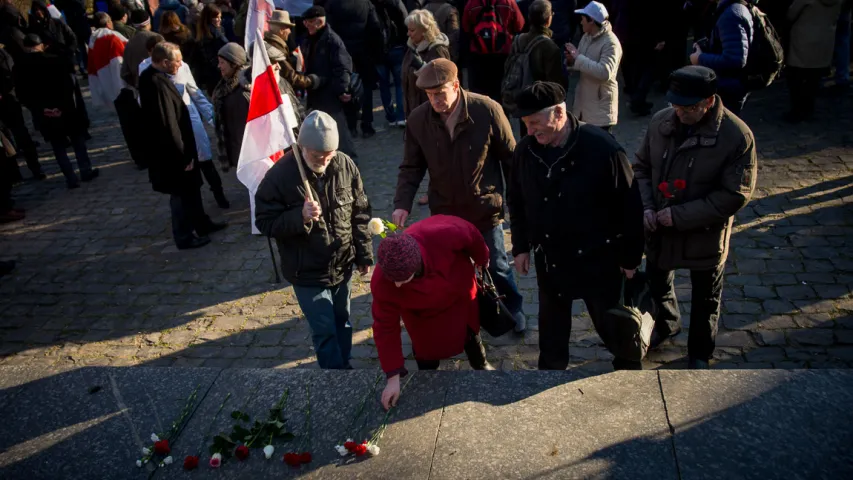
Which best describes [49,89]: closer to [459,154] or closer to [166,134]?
[166,134]

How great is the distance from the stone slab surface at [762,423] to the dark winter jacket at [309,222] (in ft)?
7.38

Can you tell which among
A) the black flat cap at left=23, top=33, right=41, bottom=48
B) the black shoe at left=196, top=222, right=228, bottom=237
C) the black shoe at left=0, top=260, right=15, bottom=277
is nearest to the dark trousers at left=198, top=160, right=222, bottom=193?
the black shoe at left=196, top=222, right=228, bottom=237

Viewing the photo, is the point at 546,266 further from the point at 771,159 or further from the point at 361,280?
the point at 771,159

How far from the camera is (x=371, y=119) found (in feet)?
34.6

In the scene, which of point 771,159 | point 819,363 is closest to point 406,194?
point 819,363

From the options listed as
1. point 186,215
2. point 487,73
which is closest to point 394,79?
point 487,73

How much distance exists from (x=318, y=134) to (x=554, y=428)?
7.50ft

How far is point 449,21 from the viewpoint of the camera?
32.1 ft

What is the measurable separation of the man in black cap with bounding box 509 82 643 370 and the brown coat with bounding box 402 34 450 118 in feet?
11.8

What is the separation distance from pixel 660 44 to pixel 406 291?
7770mm

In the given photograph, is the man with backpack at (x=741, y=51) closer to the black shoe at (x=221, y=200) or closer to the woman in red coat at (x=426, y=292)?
the woman in red coat at (x=426, y=292)

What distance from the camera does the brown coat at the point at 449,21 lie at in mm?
9727

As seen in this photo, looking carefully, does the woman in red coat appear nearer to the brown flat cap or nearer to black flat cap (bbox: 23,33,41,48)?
the brown flat cap

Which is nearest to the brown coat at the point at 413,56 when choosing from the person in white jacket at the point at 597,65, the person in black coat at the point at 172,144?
the person in white jacket at the point at 597,65
